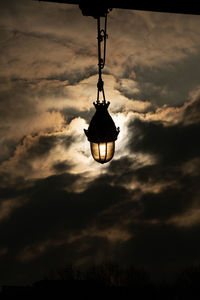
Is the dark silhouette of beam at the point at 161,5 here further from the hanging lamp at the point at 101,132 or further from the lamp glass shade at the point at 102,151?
the lamp glass shade at the point at 102,151

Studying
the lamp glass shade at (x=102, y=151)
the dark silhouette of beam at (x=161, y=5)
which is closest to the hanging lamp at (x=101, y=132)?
the lamp glass shade at (x=102, y=151)

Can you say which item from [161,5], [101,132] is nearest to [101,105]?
[101,132]

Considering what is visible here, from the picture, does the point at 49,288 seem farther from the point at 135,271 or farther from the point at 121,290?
the point at 135,271

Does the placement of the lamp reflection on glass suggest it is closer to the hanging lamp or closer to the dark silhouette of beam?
the hanging lamp

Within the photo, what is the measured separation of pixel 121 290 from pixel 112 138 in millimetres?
23391

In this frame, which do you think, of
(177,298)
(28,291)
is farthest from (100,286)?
(177,298)

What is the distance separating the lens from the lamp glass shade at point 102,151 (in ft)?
15.2

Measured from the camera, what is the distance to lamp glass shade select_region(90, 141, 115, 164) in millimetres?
4633

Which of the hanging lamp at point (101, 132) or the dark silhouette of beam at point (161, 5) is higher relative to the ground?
the dark silhouette of beam at point (161, 5)

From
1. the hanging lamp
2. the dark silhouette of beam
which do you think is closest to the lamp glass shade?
the hanging lamp

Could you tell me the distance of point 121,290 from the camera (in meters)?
24.8

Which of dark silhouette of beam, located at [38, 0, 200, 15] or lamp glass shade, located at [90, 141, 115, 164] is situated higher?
dark silhouette of beam, located at [38, 0, 200, 15]

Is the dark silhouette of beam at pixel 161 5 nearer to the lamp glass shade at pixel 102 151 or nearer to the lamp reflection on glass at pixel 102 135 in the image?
the lamp reflection on glass at pixel 102 135

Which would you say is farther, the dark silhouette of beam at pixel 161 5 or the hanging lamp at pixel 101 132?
the hanging lamp at pixel 101 132
